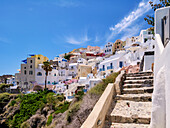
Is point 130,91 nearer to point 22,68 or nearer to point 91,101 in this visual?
point 91,101

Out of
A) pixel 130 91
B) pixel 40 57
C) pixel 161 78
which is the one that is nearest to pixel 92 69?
pixel 40 57

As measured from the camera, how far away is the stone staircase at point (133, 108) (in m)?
3.42

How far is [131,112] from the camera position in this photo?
3.79 metres

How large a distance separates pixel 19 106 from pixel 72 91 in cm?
1100

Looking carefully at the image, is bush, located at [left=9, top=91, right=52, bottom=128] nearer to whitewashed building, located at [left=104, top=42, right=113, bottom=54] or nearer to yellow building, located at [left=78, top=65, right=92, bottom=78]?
yellow building, located at [left=78, top=65, right=92, bottom=78]

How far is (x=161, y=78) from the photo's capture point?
239 centimetres

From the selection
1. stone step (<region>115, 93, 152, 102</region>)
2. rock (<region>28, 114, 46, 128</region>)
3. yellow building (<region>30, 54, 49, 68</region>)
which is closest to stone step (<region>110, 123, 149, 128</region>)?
stone step (<region>115, 93, 152, 102</region>)

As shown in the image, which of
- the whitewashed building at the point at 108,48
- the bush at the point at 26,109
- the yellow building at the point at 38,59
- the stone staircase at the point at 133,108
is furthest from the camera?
the whitewashed building at the point at 108,48

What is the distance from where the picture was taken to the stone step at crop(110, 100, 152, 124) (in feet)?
11.4

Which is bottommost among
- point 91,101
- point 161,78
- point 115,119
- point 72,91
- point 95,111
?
point 72,91

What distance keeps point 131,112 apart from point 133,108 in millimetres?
318

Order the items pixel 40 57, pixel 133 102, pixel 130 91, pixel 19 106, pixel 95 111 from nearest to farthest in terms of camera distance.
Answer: pixel 95 111
pixel 133 102
pixel 130 91
pixel 19 106
pixel 40 57

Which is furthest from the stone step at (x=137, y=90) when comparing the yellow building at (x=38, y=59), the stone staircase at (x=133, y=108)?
the yellow building at (x=38, y=59)

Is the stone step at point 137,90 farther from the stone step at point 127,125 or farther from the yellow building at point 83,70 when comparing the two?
the yellow building at point 83,70
